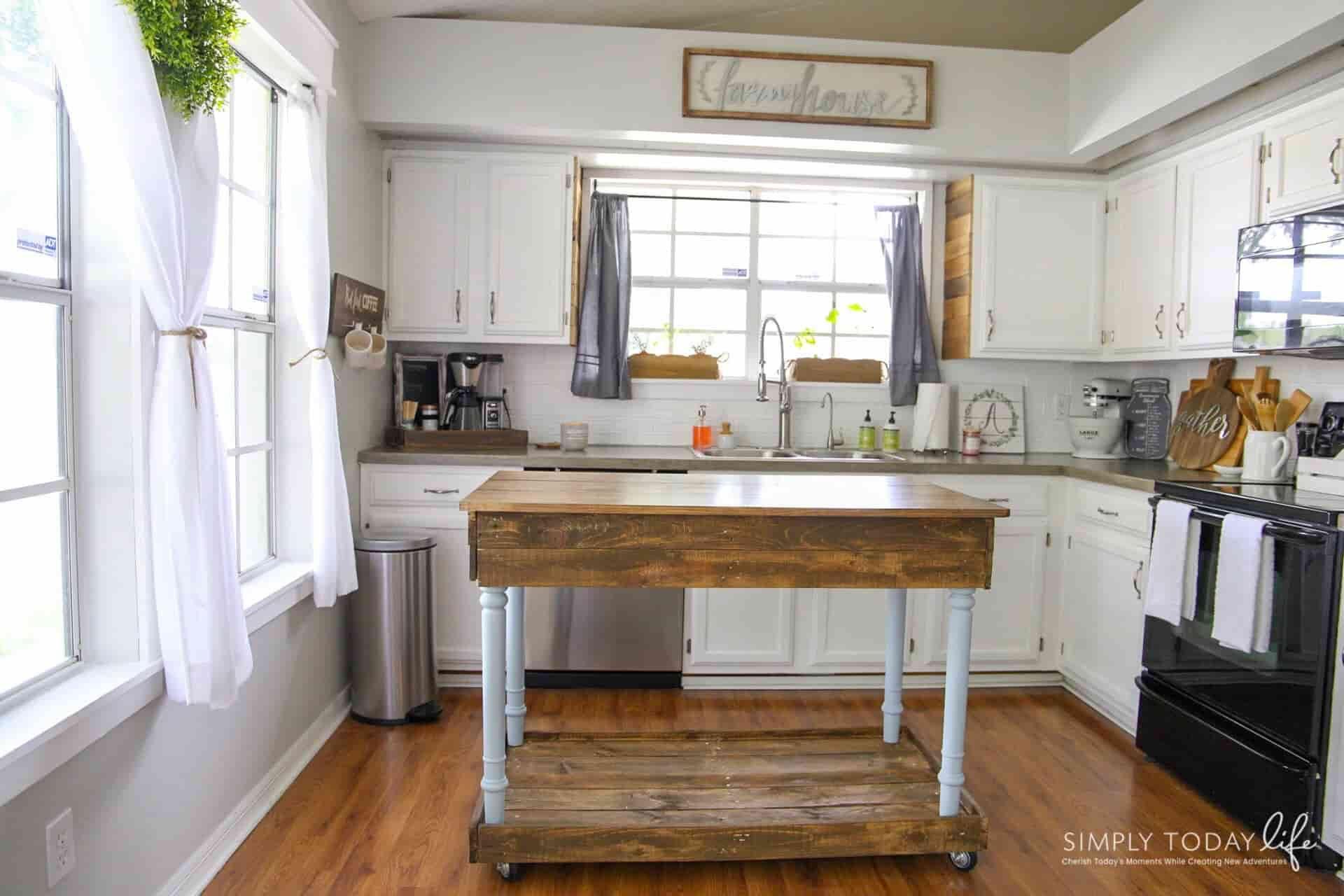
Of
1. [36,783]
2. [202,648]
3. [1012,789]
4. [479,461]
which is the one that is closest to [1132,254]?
[1012,789]

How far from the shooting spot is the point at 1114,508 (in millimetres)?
3305

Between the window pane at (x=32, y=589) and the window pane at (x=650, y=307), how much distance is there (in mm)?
2797

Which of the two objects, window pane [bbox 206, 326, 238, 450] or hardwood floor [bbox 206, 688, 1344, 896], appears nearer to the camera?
hardwood floor [bbox 206, 688, 1344, 896]

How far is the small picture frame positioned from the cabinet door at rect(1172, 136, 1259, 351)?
3135mm

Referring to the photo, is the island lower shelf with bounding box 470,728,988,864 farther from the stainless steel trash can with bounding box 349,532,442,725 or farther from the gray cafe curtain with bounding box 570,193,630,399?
the gray cafe curtain with bounding box 570,193,630,399

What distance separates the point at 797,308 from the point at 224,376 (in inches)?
106

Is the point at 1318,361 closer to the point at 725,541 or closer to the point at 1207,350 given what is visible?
the point at 1207,350

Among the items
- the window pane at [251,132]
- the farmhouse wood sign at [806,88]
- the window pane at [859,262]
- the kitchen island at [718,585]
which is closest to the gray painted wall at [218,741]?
the window pane at [251,132]

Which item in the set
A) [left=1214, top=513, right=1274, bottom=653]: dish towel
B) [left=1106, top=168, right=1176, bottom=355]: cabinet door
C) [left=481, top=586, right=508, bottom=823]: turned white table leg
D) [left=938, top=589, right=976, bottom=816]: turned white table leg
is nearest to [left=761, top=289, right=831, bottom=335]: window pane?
[left=1106, top=168, right=1176, bottom=355]: cabinet door

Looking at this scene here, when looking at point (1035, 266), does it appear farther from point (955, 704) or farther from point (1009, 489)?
point (955, 704)

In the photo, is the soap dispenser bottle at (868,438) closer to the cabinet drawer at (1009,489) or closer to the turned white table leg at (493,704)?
the cabinet drawer at (1009,489)

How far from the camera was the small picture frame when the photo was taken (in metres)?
3.81

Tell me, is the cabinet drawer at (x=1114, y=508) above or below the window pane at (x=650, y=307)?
below

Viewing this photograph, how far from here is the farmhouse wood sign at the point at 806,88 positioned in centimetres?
358
